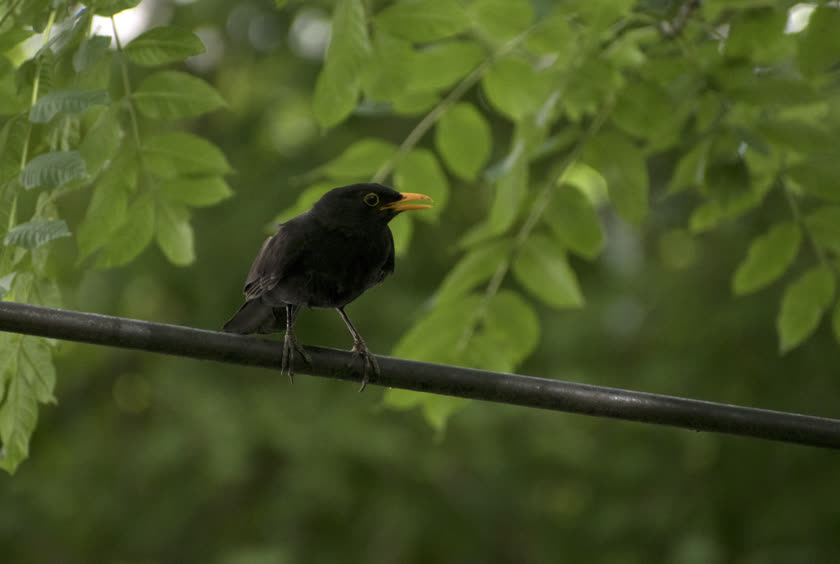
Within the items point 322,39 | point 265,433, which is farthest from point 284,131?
point 265,433

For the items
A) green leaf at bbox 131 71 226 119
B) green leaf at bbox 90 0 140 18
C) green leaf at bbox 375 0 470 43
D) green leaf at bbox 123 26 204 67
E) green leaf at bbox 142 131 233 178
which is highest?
green leaf at bbox 90 0 140 18

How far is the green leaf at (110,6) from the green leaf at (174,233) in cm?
72

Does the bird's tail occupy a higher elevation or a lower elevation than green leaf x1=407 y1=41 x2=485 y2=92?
lower

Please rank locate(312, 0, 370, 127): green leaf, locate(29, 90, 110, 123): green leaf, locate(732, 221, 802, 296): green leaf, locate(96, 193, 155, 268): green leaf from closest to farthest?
locate(29, 90, 110, 123): green leaf
locate(312, 0, 370, 127): green leaf
locate(96, 193, 155, 268): green leaf
locate(732, 221, 802, 296): green leaf

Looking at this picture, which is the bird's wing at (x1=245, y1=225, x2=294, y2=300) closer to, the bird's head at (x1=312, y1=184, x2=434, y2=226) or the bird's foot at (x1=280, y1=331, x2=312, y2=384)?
the bird's head at (x1=312, y1=184, x2=434, y2=226)

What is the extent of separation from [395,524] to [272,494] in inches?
42.6

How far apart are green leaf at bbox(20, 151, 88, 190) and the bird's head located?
0.98 meters

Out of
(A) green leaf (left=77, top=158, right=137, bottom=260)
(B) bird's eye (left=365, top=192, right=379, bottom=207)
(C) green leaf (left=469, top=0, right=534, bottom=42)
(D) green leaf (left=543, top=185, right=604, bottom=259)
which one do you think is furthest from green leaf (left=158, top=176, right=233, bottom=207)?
(D) green leaf (left=543, top=185, right=604, bottom=259)

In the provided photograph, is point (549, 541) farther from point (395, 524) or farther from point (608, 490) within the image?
point (395, 524)

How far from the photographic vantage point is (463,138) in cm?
358

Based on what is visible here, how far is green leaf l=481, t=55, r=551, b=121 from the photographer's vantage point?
3500 mm

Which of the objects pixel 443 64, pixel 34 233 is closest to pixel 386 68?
pixel 443 64

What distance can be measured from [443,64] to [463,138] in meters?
0.31

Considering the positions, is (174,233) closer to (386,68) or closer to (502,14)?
(386,68)
